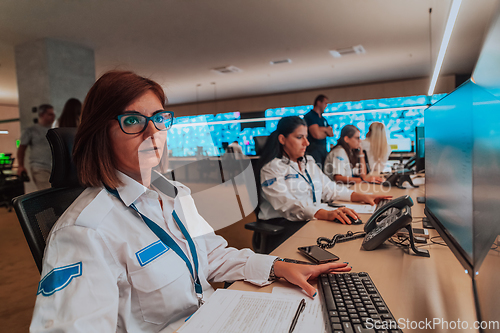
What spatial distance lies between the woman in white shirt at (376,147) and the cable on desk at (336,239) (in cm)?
321

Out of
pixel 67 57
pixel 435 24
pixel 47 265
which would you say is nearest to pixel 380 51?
pixel 435 24

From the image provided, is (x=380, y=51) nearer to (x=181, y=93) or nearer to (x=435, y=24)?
(x=435, y=24)

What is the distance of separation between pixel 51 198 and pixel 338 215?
4.41 feet

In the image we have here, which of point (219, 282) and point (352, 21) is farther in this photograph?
point (352, 21)

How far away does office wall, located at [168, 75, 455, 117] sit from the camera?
8320mm

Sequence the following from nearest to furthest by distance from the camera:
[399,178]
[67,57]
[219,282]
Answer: [219,282] → [399,178] → [67,57]

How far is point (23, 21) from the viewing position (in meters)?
3.94

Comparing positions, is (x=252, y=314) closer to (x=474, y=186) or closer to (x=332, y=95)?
(x=474, y=186)

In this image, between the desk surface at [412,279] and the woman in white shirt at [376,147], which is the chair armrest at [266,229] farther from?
the woman in white shirt at [376,147]

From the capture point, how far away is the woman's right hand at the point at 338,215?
1.64m

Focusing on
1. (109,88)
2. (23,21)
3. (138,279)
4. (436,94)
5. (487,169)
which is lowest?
(138,279)

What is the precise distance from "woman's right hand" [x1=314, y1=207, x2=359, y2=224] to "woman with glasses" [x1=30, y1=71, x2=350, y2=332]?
2.34 feet

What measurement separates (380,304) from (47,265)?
2.53 ft

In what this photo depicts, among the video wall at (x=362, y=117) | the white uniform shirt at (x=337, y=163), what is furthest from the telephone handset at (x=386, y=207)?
the video wall at (x=362, y=117)
